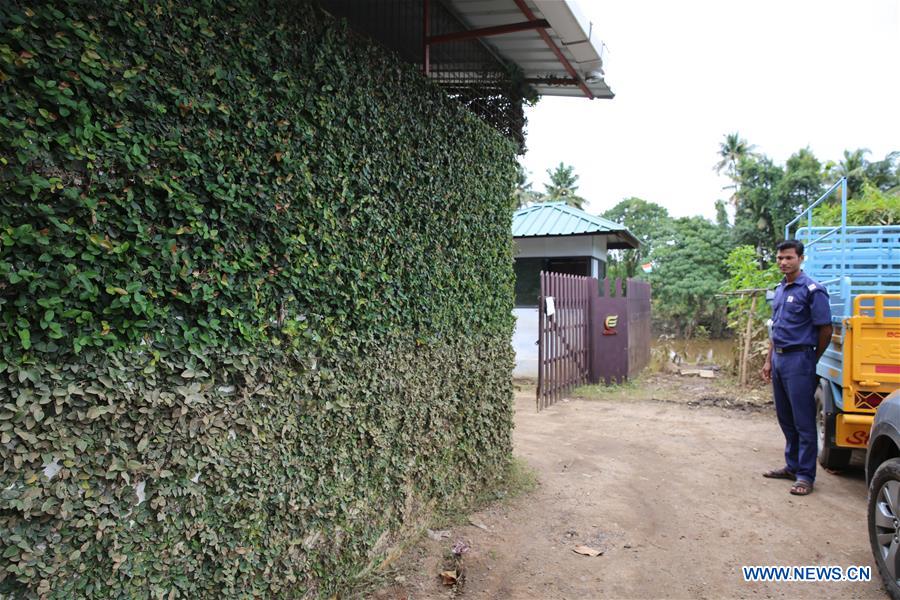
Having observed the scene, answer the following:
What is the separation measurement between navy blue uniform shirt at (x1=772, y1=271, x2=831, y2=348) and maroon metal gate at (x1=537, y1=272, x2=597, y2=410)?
156 inches

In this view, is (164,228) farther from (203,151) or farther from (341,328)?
(341,328)

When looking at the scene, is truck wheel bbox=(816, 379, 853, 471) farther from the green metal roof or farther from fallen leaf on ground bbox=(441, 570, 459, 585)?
the green metal roof

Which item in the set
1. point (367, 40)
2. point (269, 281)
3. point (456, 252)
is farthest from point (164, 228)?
point (456, 252)

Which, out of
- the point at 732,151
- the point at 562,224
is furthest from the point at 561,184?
the point at 562,224

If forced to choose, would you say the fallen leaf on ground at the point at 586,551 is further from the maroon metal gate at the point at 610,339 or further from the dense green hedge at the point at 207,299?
the maroon metal gate at the point at 610,339

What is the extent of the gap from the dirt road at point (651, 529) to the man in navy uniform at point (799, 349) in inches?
15.9

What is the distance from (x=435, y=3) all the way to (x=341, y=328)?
3434 mm

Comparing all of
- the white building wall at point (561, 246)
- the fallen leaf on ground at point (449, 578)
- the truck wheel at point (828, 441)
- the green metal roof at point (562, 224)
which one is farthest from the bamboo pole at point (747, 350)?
the fallen leaf on ground at point (449, 578)

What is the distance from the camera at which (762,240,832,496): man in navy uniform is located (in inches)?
201

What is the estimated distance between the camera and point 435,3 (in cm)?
497

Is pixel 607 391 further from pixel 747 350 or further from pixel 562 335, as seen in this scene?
pixel 747 350

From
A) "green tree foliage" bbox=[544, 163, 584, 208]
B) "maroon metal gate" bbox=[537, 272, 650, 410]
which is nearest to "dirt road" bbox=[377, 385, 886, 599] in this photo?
"maroon metal gate" bbox=[537, 272, 650, 410]

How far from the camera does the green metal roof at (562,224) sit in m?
12.4

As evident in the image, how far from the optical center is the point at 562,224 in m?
12.9
